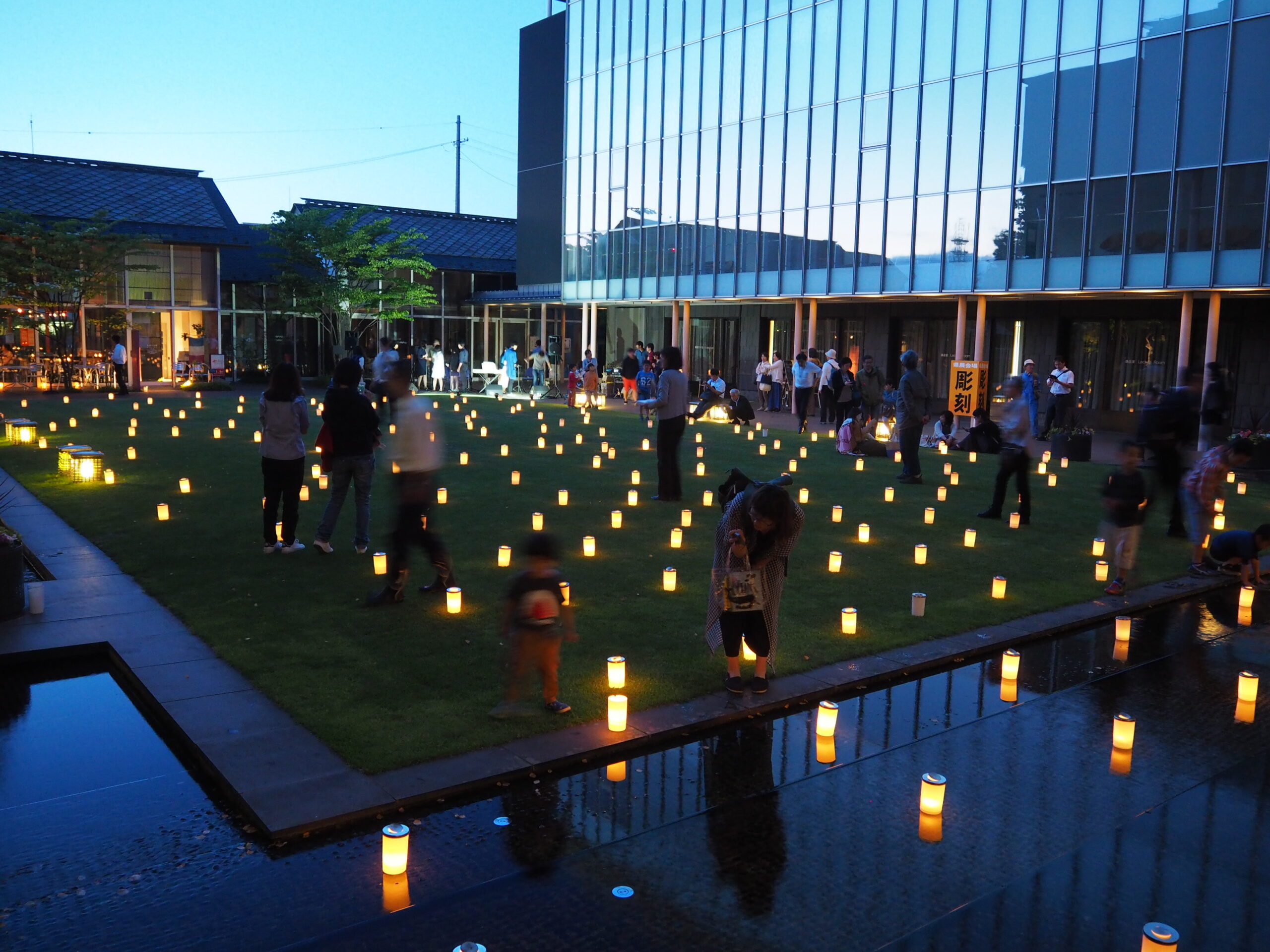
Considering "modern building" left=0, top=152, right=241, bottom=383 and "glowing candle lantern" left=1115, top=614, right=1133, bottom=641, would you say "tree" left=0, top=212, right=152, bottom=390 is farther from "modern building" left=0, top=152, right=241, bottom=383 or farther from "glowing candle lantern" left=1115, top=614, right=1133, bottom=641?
"glowing candle lantern" left=1115, top=614, right=1133, bottom=641

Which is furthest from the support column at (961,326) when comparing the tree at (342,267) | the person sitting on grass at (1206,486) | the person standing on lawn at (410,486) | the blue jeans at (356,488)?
the tree at (342,267)

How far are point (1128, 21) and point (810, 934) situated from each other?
23907 mm

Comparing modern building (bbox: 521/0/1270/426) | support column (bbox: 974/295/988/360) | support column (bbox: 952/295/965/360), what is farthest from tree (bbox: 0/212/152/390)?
support column (bbox: 974/295/988/360)

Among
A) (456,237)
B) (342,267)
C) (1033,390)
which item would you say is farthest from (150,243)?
(1033,390)

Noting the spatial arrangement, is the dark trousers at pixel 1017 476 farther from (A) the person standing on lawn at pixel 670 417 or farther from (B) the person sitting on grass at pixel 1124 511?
(A) the person standing on lawn at pixel 670 417

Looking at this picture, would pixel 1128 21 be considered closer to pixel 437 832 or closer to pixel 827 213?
pixel 827 213

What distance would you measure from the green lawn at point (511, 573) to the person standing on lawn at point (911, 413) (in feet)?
1.42

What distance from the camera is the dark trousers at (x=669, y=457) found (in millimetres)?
12602

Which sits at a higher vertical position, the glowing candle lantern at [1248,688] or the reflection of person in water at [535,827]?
the glowing candle lantern at [1248,688]

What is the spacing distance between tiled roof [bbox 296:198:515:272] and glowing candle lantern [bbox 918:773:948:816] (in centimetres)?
4333

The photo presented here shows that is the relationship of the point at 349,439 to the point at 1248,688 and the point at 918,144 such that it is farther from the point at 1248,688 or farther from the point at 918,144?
the point at 918,144

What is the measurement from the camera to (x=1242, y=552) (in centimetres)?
960

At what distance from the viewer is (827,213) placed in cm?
2934

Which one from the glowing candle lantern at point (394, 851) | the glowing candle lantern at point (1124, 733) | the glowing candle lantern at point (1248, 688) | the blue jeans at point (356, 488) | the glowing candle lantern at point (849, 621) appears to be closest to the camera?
the glowing candle lantern at point (394, 851)
